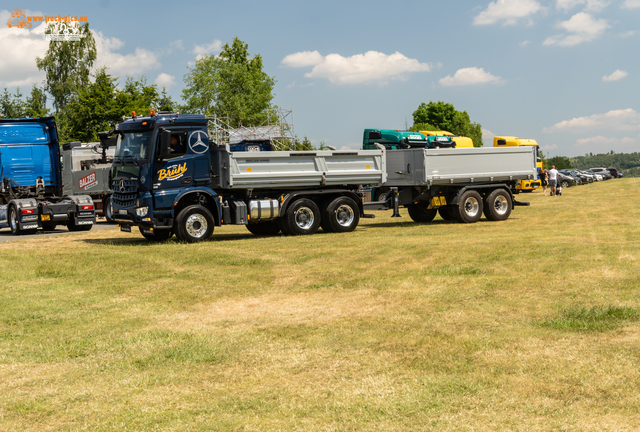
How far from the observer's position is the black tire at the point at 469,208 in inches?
795

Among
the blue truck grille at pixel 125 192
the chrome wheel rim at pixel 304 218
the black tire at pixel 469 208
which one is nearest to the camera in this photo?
the blue truck grille at pixel 125 192

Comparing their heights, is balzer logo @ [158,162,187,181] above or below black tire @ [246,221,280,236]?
above

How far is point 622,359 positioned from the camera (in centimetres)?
547

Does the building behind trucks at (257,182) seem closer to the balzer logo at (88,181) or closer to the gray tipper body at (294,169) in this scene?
the gray tipper body at (294,169)

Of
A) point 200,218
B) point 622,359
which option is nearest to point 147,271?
point 200,218

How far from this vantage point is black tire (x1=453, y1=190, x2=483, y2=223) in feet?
66.3

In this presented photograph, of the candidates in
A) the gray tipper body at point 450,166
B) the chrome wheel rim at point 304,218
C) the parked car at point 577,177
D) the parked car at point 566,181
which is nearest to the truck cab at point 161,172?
the chrome wheel rim at point 304,218

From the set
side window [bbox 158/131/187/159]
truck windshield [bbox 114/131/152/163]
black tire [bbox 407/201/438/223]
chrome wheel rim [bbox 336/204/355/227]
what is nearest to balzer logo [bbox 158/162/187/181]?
side window [bbox 158/131/187/159]

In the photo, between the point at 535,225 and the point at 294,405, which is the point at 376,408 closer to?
the point at 294,405

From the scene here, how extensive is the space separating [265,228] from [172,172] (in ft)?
12.1

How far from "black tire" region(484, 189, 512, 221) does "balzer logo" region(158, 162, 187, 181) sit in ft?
33.3

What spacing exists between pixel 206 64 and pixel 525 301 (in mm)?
59938

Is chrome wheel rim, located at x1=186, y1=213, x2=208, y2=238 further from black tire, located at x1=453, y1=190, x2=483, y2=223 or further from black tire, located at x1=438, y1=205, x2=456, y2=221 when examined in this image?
black tire, located at x1=438, y1=205, x2=456, y2=221

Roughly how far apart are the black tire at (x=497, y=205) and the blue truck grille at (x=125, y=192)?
36.8ft
